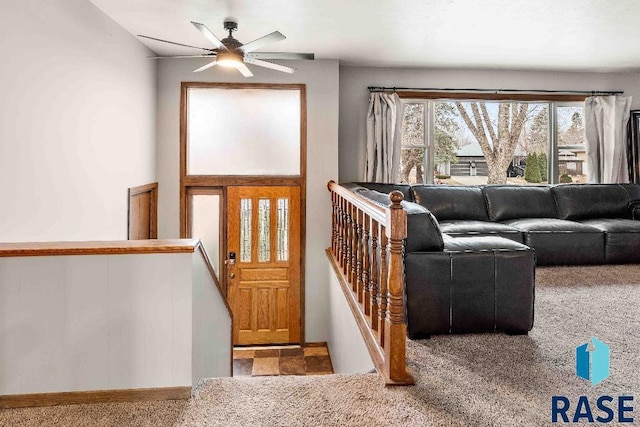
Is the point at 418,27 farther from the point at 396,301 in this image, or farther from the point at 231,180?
the point at 396,301

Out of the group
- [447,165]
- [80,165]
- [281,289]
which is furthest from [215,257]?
[447,165]

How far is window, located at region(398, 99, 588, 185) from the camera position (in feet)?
19.7

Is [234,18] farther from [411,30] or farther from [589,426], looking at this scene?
[589,426]

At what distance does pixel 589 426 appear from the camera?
1.76 meters

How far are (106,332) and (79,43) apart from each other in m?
2.32

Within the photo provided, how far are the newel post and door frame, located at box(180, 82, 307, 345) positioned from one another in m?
Result: 3.40

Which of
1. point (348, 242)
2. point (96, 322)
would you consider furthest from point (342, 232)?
point (96, 322)

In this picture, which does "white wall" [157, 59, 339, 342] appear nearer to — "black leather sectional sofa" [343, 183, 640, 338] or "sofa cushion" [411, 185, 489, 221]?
"black leather sectional sofa" [343, 183, 640, 338]

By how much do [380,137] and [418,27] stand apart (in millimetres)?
1722

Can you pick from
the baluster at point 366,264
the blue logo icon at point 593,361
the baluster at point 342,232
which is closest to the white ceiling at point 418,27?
the baluster at point 342,232

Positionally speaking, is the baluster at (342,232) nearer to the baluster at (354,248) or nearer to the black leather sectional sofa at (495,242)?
the black leather sectional sofa at (495,242)


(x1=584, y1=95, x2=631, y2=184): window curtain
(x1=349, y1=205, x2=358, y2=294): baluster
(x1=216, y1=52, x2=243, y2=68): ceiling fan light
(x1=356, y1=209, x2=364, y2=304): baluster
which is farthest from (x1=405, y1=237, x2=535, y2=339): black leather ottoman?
(x1=584, y1=95, x2=631, y2=184): window curtain

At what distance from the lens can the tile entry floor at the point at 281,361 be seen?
5.00m

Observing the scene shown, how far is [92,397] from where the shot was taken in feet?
6.62
